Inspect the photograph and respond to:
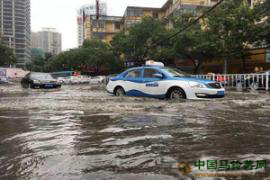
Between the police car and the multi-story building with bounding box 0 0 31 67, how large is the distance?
115 metres

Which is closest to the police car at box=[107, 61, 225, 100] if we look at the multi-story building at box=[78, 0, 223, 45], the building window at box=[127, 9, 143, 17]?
the multi-story building at box=[78, 0, 223, 45]

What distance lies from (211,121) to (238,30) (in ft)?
55.2

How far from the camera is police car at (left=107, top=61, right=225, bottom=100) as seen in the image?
7.23 meters

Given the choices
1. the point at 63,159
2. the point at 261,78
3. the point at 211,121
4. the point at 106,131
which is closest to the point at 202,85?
the point at 211,121

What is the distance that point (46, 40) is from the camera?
147 metres

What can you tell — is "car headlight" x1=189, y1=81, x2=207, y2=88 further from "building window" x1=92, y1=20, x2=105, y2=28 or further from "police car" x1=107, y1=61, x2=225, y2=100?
"building window" x1=92, y1=20, x2=105, y2=28

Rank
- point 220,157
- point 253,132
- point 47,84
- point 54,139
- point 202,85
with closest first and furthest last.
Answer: point 220,157 → point 54,139 → point 253,132 → point 202,85 → point 47,84

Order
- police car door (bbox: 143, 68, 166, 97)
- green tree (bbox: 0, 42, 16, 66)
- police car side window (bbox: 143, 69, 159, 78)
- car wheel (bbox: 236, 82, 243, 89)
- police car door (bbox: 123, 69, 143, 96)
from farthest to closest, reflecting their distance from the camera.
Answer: green tree (bbox: 0, 42, 16, 66) → car wheel (bbox: 236, 82, 243, 89) → police car door (bbox: 123, 69, 143, 96) → police car side window (bbox: 143, 69, 159, 78) → police car door (bbox: 143, 68, 166, 97)

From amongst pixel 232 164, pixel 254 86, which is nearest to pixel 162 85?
pixel 232 164

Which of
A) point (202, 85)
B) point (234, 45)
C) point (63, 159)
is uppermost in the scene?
point (234, 45)

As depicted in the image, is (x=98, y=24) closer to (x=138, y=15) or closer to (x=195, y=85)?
(x=138, y=15)

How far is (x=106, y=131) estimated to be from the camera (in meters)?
3.64

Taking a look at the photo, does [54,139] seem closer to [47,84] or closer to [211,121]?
[211,121]

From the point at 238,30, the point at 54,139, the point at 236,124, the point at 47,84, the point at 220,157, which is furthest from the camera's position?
the point at 238,30
